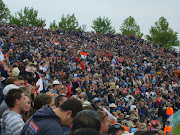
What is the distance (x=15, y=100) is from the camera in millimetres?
3984

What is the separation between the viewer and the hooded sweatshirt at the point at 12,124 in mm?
3605

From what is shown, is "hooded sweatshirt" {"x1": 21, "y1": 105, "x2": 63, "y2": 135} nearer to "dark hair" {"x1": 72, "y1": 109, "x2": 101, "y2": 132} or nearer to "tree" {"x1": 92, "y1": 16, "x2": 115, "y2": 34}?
"dark hair" {"x1": 72, "y1": 109, "x2": 101, "y2": 132}

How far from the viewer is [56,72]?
44.6 ft

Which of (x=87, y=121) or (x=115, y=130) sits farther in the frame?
(x=115, y=130)

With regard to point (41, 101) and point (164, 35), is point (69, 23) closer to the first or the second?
point (164, 35)

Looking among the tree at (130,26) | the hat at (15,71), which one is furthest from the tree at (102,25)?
the hat at (15,71)

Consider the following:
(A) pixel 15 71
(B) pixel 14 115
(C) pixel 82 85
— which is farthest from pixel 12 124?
(C) pixel 82 85

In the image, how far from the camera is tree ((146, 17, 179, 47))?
62000mm

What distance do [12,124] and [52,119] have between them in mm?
1025

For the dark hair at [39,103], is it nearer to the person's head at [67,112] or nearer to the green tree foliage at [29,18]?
the person's head at [67,112]

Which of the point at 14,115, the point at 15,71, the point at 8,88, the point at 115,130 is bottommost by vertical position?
the point at 115,130

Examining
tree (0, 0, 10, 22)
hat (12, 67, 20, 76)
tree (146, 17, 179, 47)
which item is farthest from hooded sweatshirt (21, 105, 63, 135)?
tree (146, 17, 179, 47)

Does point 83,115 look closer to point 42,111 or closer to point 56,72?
point 42,111

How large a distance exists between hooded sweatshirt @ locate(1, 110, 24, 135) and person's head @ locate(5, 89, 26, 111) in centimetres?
16
